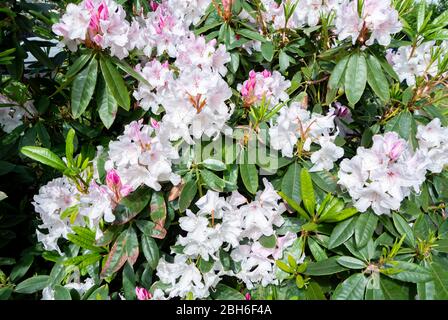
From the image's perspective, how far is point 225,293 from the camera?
4.14 feet

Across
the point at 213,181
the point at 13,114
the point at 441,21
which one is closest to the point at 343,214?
the point at 213,181

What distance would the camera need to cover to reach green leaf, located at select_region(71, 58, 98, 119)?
4.32ft

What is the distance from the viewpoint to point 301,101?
138 centimetres

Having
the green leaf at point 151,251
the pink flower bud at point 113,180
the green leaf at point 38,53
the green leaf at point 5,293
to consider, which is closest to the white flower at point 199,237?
the green leaf at point 151,251

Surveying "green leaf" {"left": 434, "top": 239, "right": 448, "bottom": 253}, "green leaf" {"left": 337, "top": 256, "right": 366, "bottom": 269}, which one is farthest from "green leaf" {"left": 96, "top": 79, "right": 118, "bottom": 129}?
"green leaf" {"left": 434, "top": 239, "right": 448, "bottom": 253}

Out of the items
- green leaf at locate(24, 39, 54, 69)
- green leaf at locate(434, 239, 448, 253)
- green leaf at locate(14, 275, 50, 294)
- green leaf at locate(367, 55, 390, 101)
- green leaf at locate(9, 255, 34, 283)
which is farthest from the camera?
green leaf at locate(24, 39, 54, 69)

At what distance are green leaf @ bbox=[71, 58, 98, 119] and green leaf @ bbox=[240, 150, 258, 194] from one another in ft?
1.77

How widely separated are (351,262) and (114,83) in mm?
891

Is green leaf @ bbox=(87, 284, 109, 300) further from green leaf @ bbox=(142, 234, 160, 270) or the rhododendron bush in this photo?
green leaf @ bbox=(142, 234, 160, 270)

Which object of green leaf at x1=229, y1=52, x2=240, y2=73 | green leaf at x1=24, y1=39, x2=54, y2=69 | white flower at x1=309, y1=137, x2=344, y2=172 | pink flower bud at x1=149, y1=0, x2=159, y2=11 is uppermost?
pink flower bud at x1=149, y1=0, x2=159, y2=11

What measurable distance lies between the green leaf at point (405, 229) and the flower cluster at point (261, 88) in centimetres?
51

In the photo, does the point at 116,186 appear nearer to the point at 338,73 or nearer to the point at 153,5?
the point at 338,73
